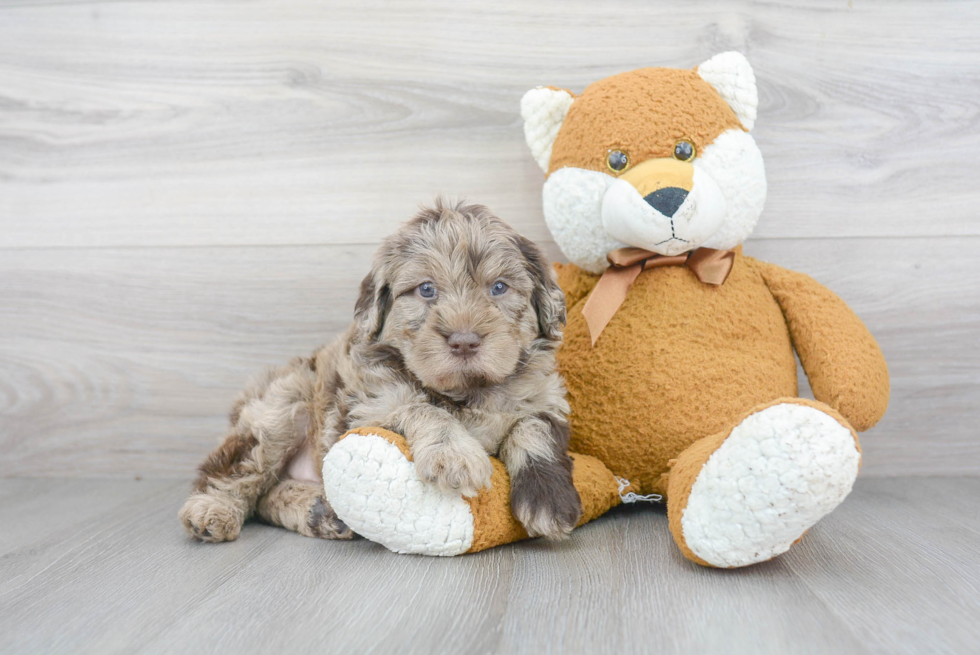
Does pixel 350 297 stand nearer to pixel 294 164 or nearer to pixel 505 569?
pixel 294 164

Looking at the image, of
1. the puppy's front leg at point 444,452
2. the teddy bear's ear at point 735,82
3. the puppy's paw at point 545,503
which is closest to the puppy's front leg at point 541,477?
the puppy's paw at point 545,503

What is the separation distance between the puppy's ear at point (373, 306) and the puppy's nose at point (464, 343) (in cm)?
29

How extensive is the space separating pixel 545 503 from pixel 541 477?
7cm

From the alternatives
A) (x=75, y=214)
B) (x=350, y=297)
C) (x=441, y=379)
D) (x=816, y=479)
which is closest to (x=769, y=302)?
(x=816, y=479)

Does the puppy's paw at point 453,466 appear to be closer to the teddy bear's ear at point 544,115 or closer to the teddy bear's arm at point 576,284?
the teddy bear's arm at point 576,284

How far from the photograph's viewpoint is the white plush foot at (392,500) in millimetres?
1574

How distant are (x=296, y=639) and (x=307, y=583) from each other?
279 millimetres

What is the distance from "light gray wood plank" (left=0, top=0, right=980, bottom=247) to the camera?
2.38 meters

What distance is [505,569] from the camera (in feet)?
5.17

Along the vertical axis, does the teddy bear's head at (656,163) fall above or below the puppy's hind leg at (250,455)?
above

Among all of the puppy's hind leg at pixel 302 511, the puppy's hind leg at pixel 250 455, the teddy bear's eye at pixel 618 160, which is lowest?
the puppy's hind leg at pixel 302 511

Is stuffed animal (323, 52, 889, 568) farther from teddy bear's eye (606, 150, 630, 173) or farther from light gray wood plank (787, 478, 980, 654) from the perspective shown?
light gray wood plank (787, 478, 980, 654)

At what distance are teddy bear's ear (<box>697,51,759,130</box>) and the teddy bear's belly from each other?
444mm

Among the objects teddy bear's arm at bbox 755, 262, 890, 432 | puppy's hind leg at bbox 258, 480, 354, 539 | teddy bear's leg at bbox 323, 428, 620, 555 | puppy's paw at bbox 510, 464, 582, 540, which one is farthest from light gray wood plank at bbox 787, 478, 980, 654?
puppy's hind leg at bbox 258, 480, 354, 539
